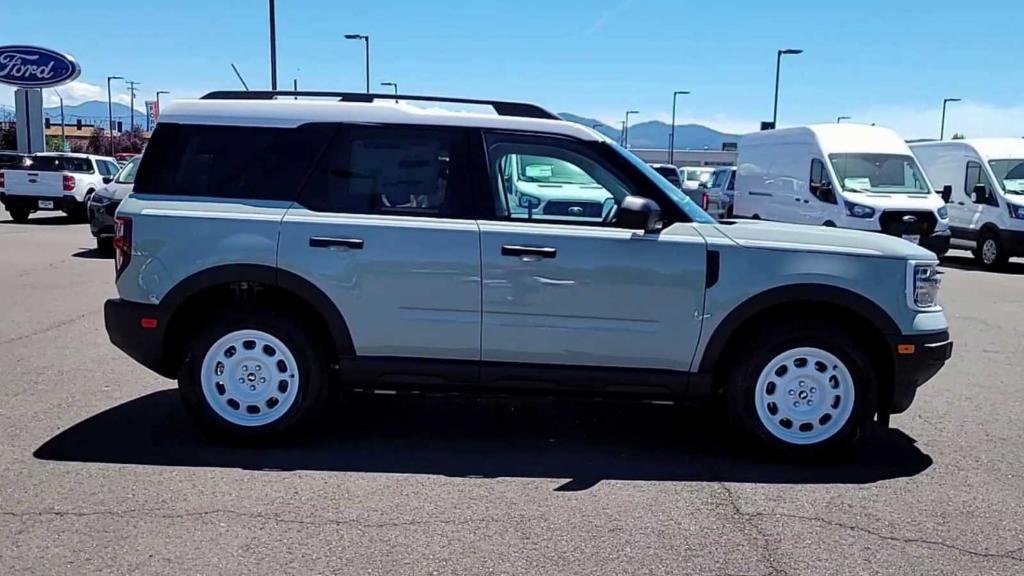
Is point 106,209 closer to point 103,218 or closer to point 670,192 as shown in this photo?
point 103,218

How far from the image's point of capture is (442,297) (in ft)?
16.7

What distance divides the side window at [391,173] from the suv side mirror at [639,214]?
0.87 meters

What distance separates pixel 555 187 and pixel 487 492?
72.6 inches

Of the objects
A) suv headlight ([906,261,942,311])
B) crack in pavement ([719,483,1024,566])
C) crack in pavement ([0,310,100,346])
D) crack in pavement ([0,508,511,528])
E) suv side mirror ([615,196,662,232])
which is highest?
suv side mirror ([615,196,662,232])

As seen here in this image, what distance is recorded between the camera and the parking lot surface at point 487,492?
3.94 meters

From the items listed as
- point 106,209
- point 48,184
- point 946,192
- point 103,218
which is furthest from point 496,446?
point 48,184

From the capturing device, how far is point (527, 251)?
5039mm

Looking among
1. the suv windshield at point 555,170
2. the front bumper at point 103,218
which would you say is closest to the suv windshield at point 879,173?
the suv windshield at point 555,170

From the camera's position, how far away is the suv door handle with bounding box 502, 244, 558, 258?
5.04 m

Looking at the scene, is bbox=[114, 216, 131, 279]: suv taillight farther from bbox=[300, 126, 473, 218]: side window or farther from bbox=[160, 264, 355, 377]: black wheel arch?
bbox=[300, 126, 473, 218]: side window

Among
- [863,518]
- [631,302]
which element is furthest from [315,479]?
[863,518]

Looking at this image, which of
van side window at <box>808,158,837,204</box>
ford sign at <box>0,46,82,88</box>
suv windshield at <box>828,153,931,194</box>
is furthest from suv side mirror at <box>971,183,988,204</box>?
ford sign at <box>0,46,82,88</box>

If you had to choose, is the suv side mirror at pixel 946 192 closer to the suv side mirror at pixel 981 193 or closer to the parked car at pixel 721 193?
the suv side mirror at pixel 981 193

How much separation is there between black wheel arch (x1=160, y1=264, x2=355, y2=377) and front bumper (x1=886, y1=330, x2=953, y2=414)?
10.0 ft
